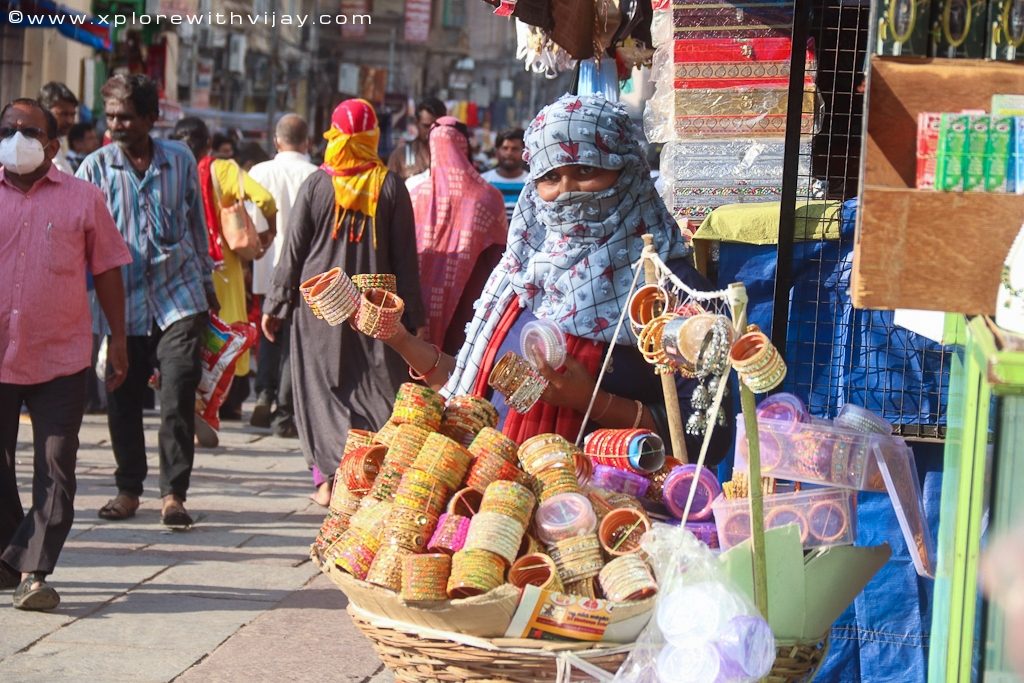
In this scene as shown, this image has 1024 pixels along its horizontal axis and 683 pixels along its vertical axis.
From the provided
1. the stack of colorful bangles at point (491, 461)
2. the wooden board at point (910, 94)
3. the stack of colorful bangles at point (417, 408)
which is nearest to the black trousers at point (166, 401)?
the stack of colorful bangles at point (417, 408)

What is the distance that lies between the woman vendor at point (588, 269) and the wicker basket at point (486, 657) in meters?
0.90

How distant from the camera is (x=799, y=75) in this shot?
336 cm

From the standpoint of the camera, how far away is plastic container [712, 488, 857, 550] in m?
2.44

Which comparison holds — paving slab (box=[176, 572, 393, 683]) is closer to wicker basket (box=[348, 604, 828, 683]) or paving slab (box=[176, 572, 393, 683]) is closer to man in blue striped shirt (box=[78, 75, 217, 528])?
man in blue striped shirt (box=[78, 75, 217, 528])

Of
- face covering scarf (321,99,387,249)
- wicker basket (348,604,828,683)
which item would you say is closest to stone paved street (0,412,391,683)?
face covering scarf (321,99,387,249)

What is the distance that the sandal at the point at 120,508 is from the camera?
21.5ft

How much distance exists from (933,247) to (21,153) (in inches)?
142

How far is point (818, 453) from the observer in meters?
2.50

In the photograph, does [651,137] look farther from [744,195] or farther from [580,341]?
[580,341]

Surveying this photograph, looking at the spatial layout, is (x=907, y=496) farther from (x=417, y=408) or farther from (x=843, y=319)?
(x=843, y=319)

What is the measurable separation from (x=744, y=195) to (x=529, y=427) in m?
1.65

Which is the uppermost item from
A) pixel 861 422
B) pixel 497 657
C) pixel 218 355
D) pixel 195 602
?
pixel 861 422

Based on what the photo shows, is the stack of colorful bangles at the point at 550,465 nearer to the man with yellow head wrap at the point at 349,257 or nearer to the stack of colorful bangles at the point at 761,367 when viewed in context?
the stack of colorful bangles at the point at 761,367

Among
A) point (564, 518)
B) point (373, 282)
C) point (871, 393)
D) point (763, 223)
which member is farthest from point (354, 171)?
point (564, 518)
